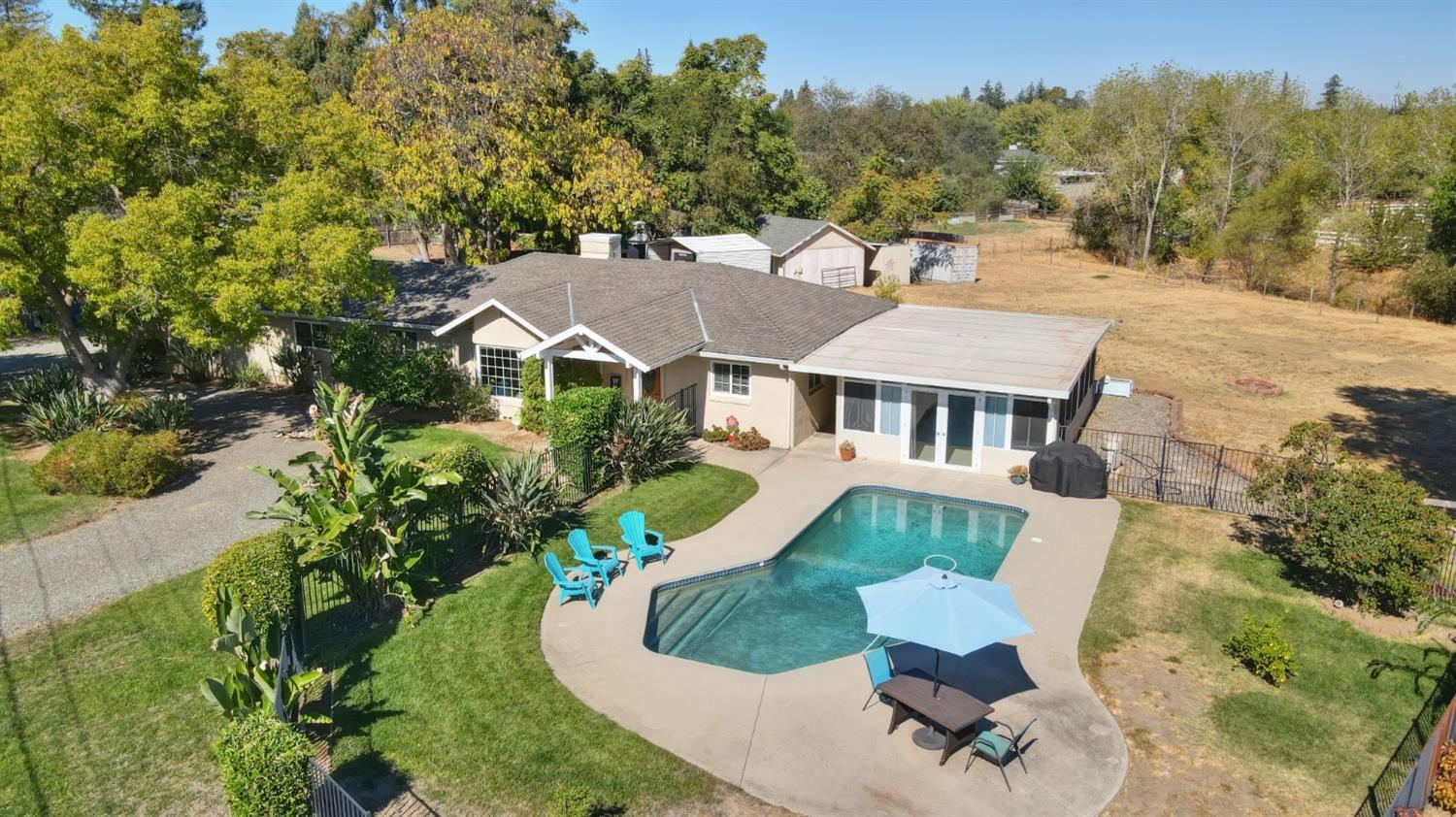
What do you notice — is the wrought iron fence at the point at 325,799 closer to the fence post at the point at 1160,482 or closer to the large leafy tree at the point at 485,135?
the fence post at the point at 1160,482

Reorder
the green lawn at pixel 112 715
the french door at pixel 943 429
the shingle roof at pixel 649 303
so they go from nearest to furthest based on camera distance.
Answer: the green lawn at pixel 112 715 < the french door at pixel 943 429 < the shingle roof at pixel 649 303

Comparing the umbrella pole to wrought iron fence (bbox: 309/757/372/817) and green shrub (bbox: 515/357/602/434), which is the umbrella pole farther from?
green shrub (bbox: 515/357/602/434)

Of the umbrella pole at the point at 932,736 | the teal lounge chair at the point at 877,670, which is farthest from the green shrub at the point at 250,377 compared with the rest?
the umbrella pole at the point at 932,736

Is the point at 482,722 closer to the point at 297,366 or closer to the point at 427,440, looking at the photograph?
the point at 427,440

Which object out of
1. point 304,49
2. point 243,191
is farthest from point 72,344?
point 304,49

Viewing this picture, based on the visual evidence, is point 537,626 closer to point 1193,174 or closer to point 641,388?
point 641,388
